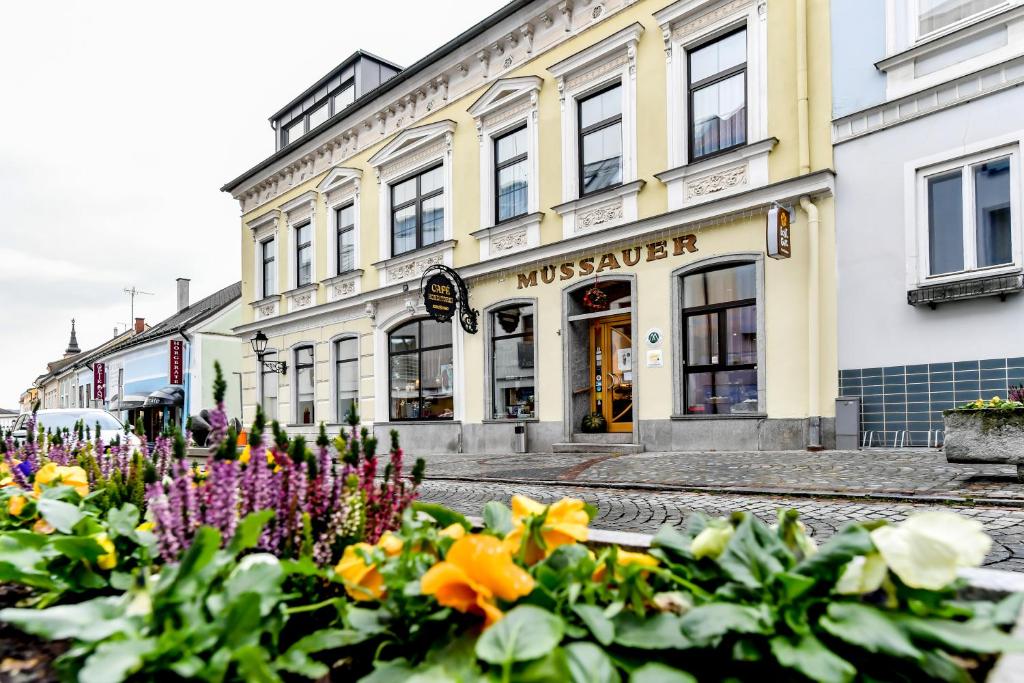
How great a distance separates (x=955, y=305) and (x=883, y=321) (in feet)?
2.76

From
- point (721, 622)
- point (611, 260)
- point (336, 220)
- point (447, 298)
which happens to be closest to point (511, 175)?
point (447, 298)

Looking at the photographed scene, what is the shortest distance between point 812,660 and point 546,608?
14.9 inches

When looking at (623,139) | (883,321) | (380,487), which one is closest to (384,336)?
(623,139)

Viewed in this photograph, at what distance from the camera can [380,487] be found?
1.78 metres

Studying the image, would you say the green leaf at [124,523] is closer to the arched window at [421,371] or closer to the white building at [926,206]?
the white building at [926,206]

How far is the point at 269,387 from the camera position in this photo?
2106 centimetres

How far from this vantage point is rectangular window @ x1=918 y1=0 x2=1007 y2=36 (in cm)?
891

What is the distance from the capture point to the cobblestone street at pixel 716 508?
4.58 m

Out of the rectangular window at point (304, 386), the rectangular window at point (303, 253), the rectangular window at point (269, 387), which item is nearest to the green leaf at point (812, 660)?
the rectangular window at point (304, 386)

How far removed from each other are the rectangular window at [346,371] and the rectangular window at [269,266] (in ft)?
13.2

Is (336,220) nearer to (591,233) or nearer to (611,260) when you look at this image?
(591,233)

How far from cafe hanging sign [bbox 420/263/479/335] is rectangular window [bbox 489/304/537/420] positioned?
0.49 meters

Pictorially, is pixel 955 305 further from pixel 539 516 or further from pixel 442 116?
pixel 442 116

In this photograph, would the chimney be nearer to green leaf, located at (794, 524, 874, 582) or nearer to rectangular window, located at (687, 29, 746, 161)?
rectangular window, located at (687, 29, 746, 161)
